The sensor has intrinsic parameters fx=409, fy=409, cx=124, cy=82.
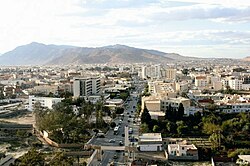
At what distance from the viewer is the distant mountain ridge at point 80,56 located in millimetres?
120625

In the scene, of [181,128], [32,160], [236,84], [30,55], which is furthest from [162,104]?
[30,55]

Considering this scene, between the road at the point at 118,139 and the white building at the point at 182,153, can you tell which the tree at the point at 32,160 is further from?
the white building at the point at 182,153

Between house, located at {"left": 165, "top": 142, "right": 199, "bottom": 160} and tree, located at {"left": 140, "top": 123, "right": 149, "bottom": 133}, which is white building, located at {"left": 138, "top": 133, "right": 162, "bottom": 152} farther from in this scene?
tree, located at {"left": 140, "top": 123, "right": 149, "bottom": 133}

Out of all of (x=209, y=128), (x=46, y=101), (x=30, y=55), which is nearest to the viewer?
(x=209, y=128)

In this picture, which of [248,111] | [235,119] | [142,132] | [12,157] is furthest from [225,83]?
[12,157]

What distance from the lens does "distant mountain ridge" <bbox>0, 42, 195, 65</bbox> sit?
120625 mm

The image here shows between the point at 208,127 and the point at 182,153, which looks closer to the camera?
the point at 182,153

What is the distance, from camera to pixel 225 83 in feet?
109

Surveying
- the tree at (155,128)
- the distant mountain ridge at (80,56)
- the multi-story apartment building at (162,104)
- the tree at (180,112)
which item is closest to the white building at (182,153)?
the tree at (155,128)

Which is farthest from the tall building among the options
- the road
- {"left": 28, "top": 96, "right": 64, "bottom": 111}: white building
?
the road

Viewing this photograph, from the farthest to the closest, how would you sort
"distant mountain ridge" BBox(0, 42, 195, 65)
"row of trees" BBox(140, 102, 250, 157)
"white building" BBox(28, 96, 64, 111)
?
"distant mountain ridge" BBox(0, 42, 195, 65) → "white building" BBox(28, 96, 64, 111) → "row of trees" BBox(140, 102, 250, 157)

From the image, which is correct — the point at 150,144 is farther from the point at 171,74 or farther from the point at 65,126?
the point at 171,74

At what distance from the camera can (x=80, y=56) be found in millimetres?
127500

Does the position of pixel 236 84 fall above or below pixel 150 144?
above
